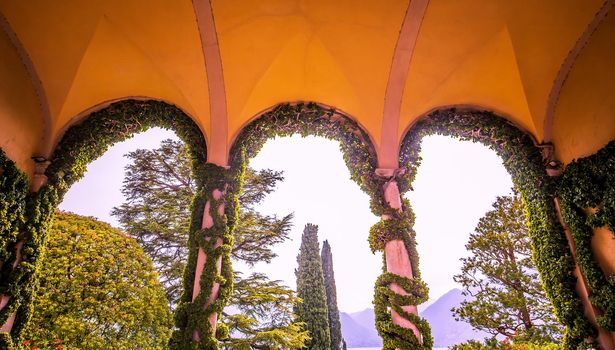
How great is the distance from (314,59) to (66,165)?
4.95 metres

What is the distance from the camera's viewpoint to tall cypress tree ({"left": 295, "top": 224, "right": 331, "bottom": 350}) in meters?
13.9

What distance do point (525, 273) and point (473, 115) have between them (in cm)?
729

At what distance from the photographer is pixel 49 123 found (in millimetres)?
5852

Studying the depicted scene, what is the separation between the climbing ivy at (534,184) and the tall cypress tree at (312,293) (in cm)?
951

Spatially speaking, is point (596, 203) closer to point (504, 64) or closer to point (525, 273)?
point (504, 64)

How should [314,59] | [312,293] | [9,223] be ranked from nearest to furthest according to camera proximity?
1. [9,223]
2. [314,59]
3. [312,293]

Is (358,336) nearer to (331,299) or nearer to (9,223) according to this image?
(331,299)

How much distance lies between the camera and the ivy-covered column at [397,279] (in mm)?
4566

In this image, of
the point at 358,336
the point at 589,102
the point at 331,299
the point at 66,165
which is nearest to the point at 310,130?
the point at 66,165

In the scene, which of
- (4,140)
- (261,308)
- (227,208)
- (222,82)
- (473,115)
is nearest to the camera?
(4,140)

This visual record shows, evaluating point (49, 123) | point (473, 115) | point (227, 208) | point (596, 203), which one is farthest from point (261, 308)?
point (596, 203)

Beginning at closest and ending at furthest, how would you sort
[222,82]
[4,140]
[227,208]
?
[4,140]
[227,208]
[222,82]

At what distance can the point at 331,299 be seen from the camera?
1680cm

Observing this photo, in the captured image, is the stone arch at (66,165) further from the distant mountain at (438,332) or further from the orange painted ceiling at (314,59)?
the distant mountain at (438,332)
